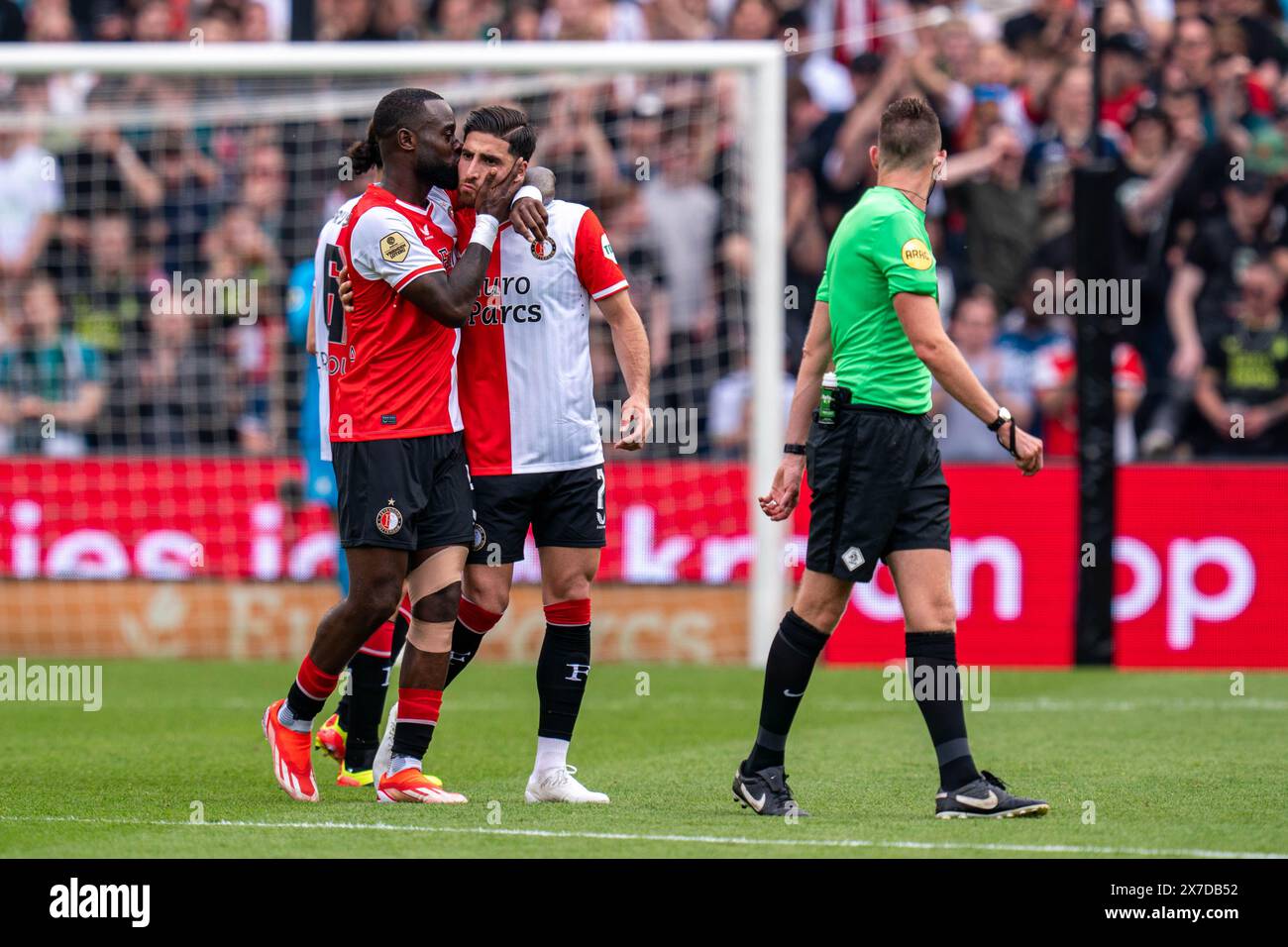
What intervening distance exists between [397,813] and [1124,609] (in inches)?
299

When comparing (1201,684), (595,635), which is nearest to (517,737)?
(595,635)

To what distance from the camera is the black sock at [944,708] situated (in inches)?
260

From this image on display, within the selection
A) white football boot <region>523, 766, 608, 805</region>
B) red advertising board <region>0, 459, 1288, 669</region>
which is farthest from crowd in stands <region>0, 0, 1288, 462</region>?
white football boot <region>523, 766, 608, 805</region>

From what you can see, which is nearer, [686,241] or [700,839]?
[700,839]

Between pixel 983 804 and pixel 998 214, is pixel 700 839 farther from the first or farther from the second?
pixel 998 214

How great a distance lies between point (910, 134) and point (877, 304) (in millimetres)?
591

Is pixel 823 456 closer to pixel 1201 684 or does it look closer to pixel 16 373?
pixel 1201 684

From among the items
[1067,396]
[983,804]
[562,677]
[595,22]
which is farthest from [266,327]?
[983,804]

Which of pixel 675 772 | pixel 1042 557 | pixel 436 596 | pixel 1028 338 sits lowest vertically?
pixel 675 772

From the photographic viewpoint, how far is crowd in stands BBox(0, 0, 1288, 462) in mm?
14188

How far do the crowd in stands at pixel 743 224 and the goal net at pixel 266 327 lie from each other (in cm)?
3

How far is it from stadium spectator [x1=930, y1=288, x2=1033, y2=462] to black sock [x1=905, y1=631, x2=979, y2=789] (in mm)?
7192

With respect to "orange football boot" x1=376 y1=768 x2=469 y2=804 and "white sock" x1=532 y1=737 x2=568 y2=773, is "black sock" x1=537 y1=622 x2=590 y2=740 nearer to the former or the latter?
"white sock" x1=532 y1=737 x2=568 y2=773

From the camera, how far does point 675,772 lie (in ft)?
26.7
